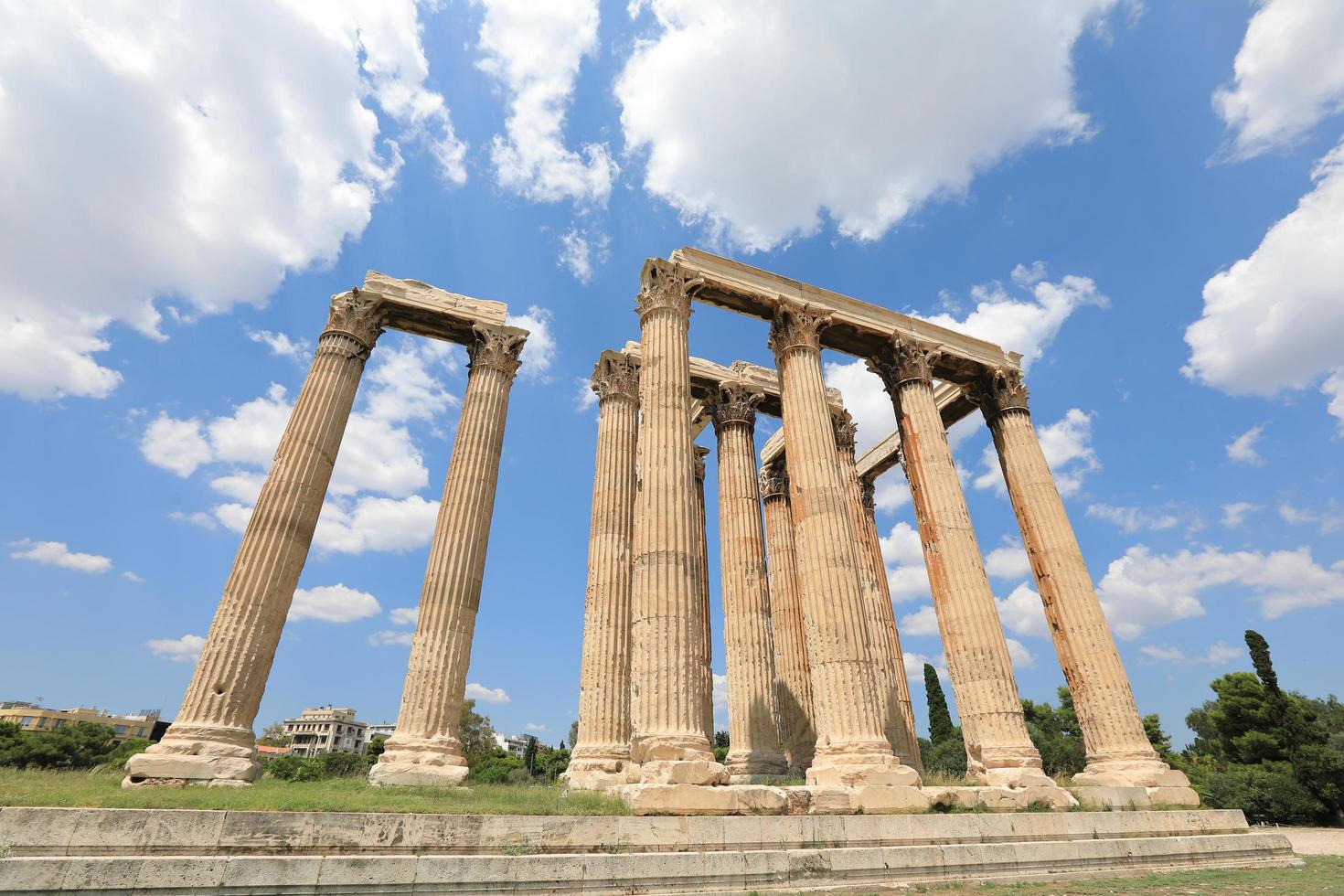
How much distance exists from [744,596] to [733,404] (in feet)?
22.6

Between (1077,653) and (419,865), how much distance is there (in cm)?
1821

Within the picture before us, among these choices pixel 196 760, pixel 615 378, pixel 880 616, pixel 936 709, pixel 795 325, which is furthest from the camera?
pixel 936 709

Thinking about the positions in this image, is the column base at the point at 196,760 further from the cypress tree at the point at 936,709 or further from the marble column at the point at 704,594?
the cypress tree at the point at 936,709

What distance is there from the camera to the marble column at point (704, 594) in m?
14.3

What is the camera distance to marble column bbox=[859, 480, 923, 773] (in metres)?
18.7

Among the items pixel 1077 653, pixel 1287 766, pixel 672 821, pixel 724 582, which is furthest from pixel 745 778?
pixel 1287 766

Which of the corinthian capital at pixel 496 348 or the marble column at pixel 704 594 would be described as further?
the corinthian capital at pixel 496 348

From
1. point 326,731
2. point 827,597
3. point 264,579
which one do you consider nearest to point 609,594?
point 827,597

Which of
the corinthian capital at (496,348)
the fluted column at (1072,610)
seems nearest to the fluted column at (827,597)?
the fluted column at (1072,610)

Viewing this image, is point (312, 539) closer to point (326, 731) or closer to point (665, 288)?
point (665, 288)

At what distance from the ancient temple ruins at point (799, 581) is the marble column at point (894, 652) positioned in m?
0.10

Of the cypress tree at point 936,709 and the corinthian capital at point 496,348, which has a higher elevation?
the corinthian capital at point 496,348

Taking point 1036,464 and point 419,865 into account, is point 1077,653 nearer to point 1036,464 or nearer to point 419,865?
point 1036,464

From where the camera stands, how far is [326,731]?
105 meters
